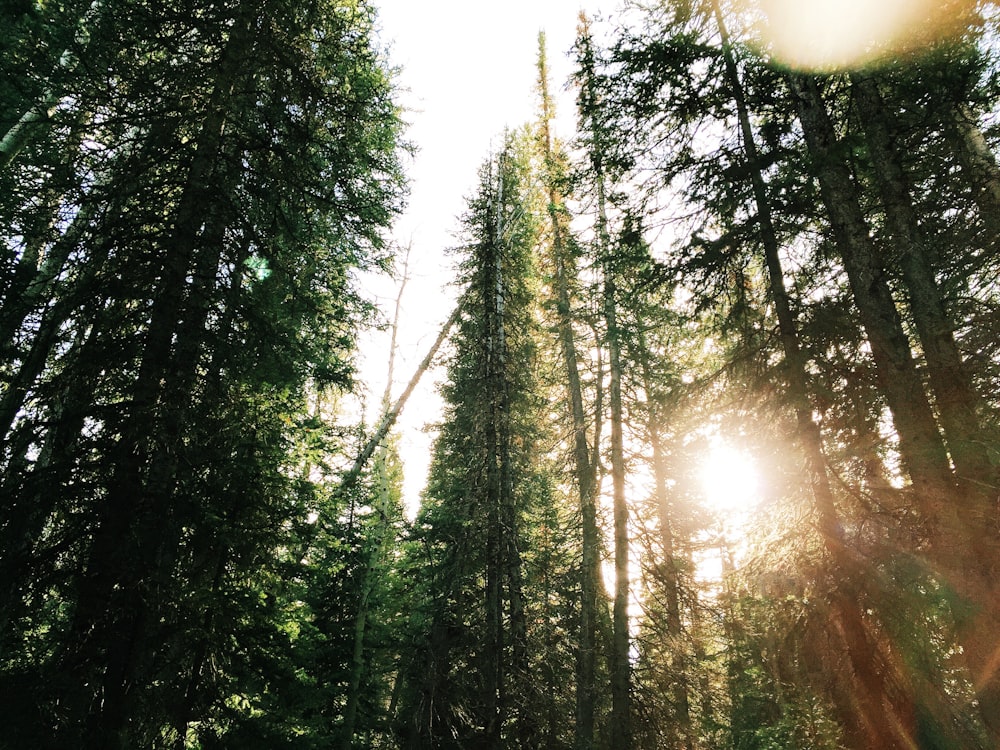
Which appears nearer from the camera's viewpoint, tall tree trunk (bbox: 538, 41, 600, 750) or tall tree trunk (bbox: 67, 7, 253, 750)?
tall tree trunk (bbox: 67, 7, 253, 750)

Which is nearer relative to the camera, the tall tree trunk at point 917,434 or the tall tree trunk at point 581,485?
the tall tree trunk at point 917,434

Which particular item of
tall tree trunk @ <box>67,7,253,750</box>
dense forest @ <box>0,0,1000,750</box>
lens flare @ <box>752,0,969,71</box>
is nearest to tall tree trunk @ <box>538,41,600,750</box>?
dense forest @ <box>0,0,1000,750</box>

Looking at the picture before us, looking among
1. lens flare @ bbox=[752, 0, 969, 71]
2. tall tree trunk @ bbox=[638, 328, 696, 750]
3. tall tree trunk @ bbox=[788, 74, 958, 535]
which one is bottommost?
tall tree trunk @ bbox=[638, 328, 696, 750]

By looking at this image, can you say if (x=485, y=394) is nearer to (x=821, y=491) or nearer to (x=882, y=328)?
(x=821, y=491)

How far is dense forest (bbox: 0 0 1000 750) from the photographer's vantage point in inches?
167

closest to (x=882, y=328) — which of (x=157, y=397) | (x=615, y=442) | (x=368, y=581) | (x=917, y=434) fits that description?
(x=917, y=434)

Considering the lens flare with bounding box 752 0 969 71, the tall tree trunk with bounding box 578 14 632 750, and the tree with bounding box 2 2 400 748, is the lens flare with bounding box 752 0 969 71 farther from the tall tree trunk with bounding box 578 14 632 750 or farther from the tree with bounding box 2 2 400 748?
the tree with bounding box 2 2 400 748

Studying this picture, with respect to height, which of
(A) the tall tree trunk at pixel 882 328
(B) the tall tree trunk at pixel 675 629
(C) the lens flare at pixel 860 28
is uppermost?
(C) the lens flare at pixel 860 28

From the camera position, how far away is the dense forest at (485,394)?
167 inches

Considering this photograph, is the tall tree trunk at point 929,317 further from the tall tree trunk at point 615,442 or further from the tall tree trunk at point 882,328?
the tall tree trunk at point 615,442

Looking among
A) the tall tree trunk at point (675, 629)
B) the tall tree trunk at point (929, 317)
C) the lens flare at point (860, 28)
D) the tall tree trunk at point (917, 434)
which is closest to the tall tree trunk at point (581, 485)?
the tall tree trunk at point (675, 629)

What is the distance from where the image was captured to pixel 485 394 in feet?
36.4

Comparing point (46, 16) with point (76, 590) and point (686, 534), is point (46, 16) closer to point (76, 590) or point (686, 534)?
point (76, 590)

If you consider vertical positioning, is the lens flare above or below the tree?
above
